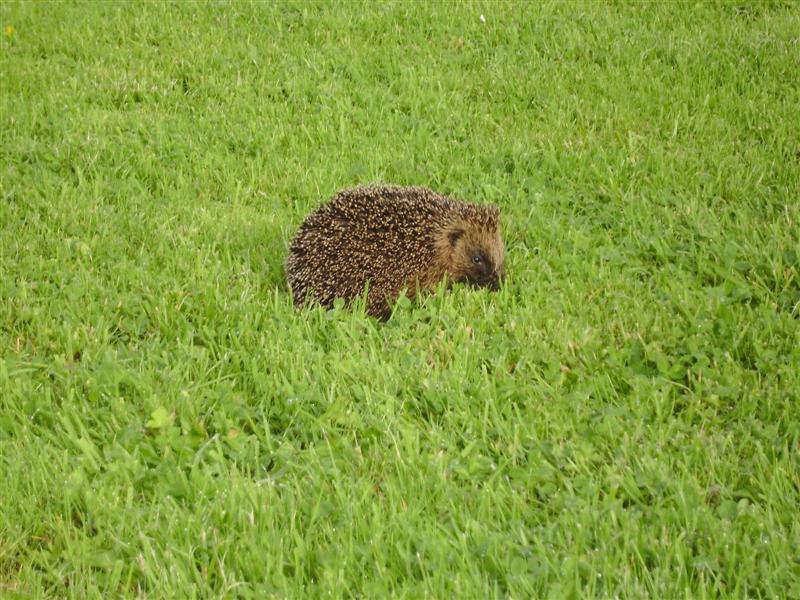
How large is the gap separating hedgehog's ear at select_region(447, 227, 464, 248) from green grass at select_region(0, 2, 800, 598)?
41 cm

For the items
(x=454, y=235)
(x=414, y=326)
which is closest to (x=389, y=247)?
(x=454, y=235)

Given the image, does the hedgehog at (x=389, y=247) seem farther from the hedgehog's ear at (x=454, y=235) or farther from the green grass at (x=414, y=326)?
the green grass at (x=414, y=326)

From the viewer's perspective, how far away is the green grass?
3836 mm

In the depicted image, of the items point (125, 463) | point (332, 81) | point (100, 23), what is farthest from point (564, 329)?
point (100, 23)

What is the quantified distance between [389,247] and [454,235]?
536 mm

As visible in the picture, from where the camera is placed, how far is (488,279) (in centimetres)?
620

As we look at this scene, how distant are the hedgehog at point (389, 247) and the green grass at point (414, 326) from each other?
0.24m

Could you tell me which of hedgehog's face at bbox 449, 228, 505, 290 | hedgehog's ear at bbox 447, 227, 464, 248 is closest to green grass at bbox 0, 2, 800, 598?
hedgehog's face at bbox 449, 228, 505, 290

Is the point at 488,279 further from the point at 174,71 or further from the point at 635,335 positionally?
the point at 174,71

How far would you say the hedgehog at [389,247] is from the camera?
596 cm

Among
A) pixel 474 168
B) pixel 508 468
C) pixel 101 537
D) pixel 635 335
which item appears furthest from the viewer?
pixel 474 168

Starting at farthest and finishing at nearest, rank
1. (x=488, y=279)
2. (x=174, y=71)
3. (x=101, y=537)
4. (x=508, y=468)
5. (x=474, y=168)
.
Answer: (x=174, y=71)
(x=474, y=168)
(x=488, y=279)
(x=508, y=468)
(x=101, y=537)

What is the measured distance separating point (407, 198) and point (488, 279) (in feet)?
2.65

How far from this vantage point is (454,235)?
639 centimetres
